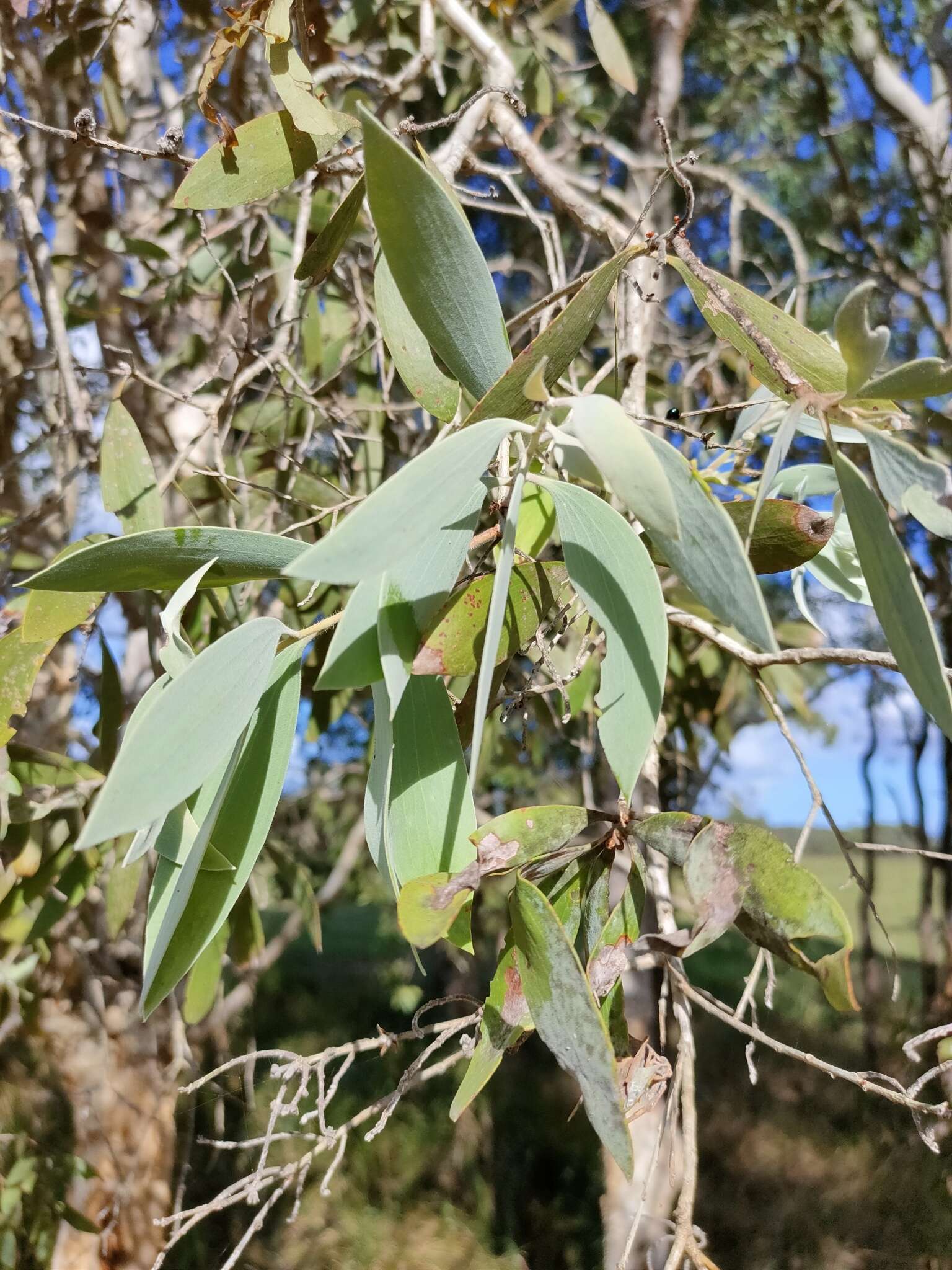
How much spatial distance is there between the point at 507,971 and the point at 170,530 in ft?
0.68

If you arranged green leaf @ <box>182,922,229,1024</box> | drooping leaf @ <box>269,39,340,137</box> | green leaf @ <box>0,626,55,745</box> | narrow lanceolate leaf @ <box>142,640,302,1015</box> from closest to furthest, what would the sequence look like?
narrow lanceolate leaf @ <box>142,640,302,1015</box> < drooping leaf @ <box>269,39,340,137</box> < green leaf @ <box>0,626,55,745</box> < green leaf @ <box>182,922,229,1024</box>

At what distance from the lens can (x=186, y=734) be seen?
298mm

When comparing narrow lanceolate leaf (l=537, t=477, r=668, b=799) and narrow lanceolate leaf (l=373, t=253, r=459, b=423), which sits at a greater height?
narrow lanceolate leaf (l=373, t=253, r=459, b=423)

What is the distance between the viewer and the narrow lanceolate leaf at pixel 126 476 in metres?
0.60

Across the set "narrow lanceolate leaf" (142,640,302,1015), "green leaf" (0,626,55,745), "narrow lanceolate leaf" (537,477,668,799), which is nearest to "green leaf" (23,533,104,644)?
"green leaf" (0,626,55,745)

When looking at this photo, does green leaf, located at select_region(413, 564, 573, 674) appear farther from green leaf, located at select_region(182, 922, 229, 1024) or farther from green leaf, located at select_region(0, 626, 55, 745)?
green leaf, located at select_region(182, 922, 229, 1024)

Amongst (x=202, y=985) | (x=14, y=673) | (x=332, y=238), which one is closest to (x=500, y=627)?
(x=332, y=238)

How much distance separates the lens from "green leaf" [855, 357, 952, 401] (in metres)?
0.26

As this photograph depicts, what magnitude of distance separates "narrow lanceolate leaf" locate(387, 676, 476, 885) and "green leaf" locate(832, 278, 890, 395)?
7.1 inches

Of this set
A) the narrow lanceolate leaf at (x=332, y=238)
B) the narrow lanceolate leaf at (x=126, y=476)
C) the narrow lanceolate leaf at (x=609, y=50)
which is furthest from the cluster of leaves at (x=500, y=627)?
the narrow lanceolate leaf at (x=609, y=50)

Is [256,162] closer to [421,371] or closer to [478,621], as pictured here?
[421,371]

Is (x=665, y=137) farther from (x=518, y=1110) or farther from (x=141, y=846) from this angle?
(x=518, y=1110)

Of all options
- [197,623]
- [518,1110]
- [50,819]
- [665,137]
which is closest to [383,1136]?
[518,1110]

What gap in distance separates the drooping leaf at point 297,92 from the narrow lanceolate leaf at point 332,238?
0.03m
